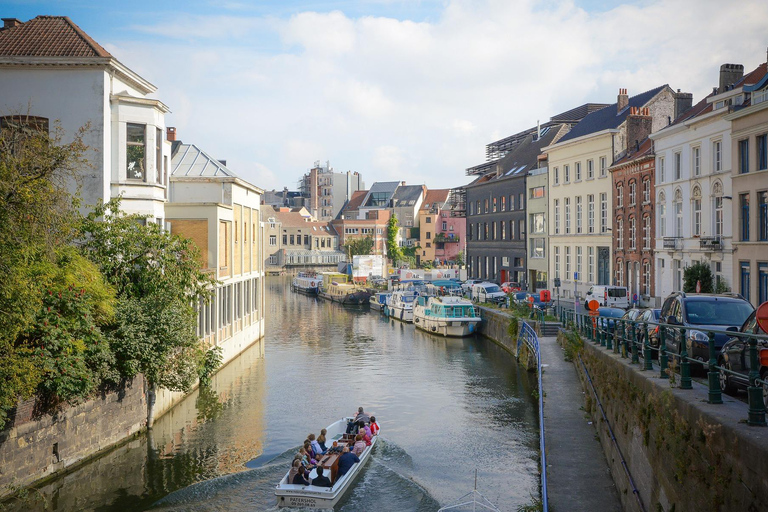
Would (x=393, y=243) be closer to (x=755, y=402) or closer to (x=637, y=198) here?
(x=637, y=198)

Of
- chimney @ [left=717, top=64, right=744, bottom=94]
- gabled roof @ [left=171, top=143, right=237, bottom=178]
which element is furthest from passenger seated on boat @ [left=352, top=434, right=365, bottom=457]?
chimney @ [left=717, top=64, right=744, bottom=94]

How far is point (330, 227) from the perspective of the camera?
137250 mm

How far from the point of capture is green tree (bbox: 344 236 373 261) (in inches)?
4803

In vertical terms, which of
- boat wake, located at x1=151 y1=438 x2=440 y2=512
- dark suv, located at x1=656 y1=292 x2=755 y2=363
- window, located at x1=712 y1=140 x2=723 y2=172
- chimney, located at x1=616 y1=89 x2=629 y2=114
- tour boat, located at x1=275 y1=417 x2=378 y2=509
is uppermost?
chimney, located at x1=616 y1=89 x2=629 y2=114

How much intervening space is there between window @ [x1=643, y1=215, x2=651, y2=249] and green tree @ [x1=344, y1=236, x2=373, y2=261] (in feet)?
250

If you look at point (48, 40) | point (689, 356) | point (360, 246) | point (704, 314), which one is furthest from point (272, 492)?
point (360, 246)

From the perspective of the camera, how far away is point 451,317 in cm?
5106

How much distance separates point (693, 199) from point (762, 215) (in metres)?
8.33

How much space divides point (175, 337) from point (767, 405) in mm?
15988

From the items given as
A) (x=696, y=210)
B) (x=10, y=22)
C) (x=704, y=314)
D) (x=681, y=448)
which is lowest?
(x=681, y=448)

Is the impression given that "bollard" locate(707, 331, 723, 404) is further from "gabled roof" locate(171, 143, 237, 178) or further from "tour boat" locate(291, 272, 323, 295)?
"tour boat" locate(291, 272, 323, 295)

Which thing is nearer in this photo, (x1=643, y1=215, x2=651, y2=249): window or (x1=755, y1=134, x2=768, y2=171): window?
(x1=755, y1=134, x2=768, y2=171): window

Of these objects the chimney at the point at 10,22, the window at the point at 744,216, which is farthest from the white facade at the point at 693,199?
the chimney at the point at 10,22

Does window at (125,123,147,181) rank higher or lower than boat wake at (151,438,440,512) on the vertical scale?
higher
